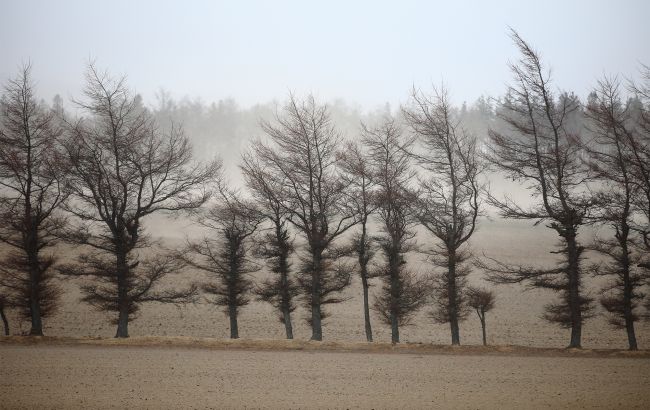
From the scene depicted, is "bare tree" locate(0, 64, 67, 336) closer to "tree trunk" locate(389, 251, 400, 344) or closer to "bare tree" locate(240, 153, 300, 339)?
"bare tree" locate(240, 153, 300, 339)

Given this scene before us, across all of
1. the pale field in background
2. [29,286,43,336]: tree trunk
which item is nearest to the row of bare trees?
[29,286,43,336]: tree trunk

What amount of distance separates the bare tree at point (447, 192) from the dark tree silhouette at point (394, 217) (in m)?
0.85

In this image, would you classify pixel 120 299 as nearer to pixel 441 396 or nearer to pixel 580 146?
→ pixel 441 396

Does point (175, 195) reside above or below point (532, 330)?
above

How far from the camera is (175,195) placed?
2333 centimetres

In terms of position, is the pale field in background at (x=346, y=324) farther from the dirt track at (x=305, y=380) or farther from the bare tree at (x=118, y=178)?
the dirt track at (x=305, y=380)

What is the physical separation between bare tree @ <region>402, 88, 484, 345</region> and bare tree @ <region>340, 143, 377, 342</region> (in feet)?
7.60

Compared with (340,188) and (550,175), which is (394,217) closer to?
(340,188)

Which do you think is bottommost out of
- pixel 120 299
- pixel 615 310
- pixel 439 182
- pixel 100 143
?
pixel 615 310

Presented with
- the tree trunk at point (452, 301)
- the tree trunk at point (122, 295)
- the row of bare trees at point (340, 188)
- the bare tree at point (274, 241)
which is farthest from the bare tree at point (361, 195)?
the tree trunk at point (122, 295)

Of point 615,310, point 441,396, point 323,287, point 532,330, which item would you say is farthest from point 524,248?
point 441,396

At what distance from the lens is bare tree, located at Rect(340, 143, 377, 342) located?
882 inches

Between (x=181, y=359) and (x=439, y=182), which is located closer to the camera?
(x=181, y=359)

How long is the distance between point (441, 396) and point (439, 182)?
41.2 ft
